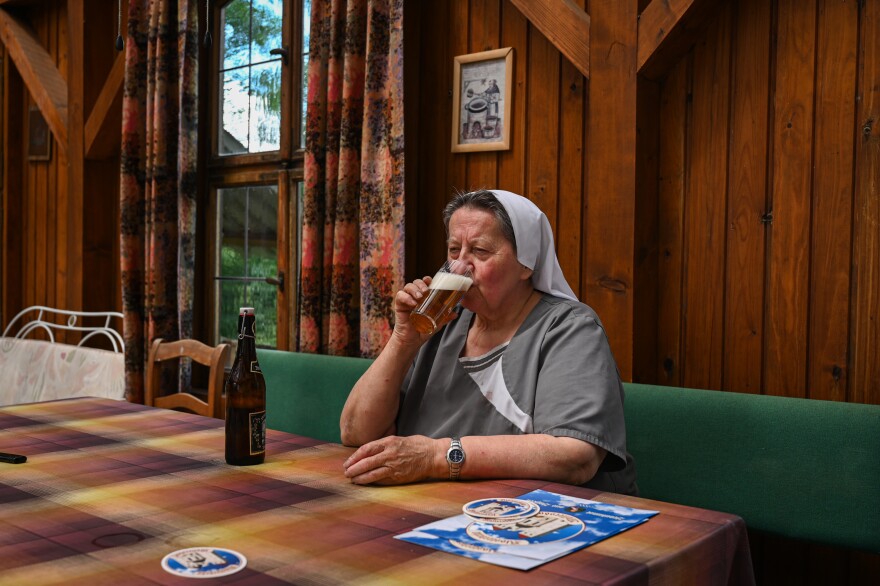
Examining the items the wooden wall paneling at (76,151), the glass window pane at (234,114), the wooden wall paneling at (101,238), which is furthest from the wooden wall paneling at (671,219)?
the wooden wall paneling at (76,151)

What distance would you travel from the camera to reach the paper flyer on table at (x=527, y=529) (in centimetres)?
110

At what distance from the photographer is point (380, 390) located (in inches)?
79.1

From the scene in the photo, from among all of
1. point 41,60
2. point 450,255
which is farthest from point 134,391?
point 450,255

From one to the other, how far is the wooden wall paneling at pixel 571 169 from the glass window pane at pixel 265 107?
163 cm

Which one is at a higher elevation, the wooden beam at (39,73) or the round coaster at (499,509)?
the wooden beam at (39,73)

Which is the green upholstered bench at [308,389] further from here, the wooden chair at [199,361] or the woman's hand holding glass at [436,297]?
the woman's hand holding glass at [436,297]

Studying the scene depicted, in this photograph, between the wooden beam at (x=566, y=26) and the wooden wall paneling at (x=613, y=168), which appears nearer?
the wooden wall paneling at (x=613, y=168)

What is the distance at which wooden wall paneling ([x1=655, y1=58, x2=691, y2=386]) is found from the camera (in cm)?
265

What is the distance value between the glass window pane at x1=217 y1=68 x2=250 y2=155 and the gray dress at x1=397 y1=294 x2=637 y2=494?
2495 mm

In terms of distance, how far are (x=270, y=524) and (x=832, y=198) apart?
188cm

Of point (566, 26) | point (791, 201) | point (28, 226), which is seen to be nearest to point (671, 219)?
point (791, 201)

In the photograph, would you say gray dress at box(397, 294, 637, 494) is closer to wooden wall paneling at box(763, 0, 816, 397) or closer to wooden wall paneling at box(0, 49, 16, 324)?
wooden wall paneling at box(763, 0, 816, 397)

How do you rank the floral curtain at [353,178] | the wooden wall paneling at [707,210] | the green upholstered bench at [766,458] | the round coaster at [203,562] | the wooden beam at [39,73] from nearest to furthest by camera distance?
the round coaster at [203,562] < the green upholstered bench at [766,458] < the wooden wall paneling at [707,210] < the floral curtain at [353,178] < the wooden beam at [39,73]

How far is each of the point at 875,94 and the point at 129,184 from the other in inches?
140
